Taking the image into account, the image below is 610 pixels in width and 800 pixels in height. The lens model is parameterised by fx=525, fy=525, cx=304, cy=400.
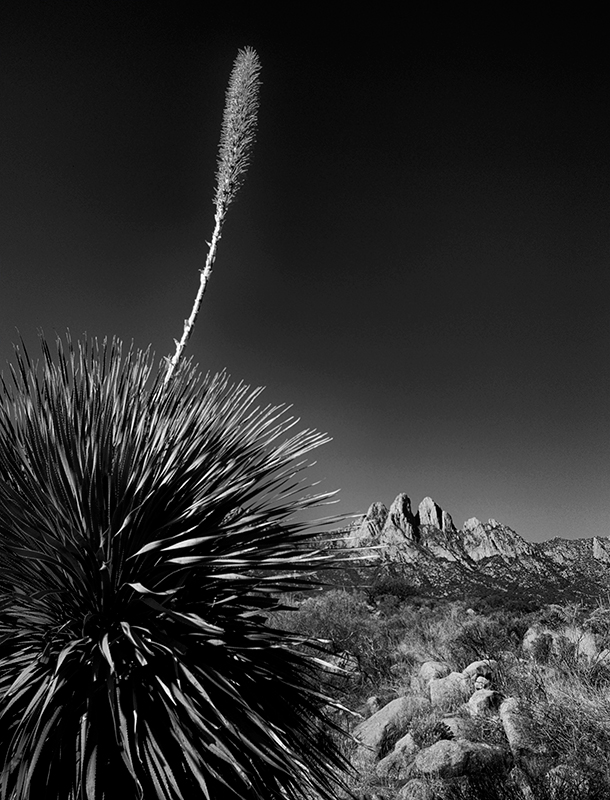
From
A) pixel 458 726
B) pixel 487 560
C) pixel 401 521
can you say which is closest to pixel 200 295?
pixel 458 726

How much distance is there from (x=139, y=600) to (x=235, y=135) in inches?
91.6

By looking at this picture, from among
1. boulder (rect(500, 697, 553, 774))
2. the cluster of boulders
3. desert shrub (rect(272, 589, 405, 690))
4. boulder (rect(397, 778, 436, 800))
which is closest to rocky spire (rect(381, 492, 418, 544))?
desert shrub (rect(272, 589, 405, 690))

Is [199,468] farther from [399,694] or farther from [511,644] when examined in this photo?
[511,644]

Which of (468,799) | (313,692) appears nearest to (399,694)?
(468,799)

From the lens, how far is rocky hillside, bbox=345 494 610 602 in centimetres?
2973

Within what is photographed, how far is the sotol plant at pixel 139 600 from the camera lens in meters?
1.71

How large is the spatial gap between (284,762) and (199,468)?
114 cm

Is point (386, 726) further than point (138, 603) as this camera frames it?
Yes

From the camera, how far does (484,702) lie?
7.40 meters

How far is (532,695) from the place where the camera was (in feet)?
22.9

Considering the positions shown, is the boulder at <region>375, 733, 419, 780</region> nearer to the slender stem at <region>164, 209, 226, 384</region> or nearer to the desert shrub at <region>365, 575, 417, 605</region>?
the slender stem at <region>164, 209, 226, 384</region>

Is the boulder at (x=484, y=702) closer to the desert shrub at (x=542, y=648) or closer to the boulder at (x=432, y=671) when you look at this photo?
the desert shrub at (x=542, y=648)

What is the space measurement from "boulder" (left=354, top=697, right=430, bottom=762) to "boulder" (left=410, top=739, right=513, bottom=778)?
95 centimetres

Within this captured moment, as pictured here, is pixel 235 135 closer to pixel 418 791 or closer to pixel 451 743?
pixel 418 791
